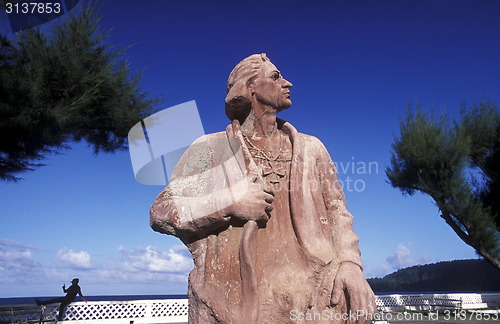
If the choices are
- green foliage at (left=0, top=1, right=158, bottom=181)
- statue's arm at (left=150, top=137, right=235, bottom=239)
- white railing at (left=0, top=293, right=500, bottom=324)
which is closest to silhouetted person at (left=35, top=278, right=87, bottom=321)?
white railing at (left=0, top=293, right=500, bottom=324)

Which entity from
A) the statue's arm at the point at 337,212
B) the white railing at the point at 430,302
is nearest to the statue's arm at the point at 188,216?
the statue's arm at the point at 337,212

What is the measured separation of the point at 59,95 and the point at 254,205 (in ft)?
21.3

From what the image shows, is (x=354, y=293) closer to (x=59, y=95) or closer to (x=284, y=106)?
(x=284, y=106)

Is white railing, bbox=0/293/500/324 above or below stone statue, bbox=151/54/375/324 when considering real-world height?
below

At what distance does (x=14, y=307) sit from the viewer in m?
9.30

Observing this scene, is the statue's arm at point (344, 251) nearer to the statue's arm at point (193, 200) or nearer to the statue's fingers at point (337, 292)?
the statue's fingers at point (337, 292)

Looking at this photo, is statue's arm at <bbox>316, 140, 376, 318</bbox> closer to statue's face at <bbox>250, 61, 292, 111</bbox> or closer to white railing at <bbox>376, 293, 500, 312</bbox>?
statue's face at <bbox>250, 61, 292, 111</bbox>

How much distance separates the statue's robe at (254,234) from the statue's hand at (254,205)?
0.04 metres

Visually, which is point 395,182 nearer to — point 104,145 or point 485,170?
point 485,170

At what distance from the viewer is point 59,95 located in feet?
24.4

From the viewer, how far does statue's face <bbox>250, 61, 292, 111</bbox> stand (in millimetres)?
2705

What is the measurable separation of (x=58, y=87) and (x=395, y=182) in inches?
521

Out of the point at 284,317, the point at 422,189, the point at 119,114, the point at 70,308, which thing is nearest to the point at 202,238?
the point at 284,317

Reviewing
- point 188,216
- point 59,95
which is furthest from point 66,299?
point 188,216
